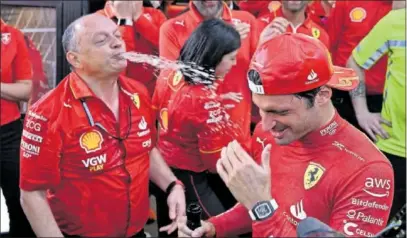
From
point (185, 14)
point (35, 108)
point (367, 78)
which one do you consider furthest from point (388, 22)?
point (35, 108)

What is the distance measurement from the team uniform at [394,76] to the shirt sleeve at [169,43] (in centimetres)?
102

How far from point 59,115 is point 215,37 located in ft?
3.17

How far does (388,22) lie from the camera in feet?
10.9

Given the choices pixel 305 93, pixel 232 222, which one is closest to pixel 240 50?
pixel 232 222

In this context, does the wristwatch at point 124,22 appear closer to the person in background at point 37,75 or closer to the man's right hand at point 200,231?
the person in background at point 37,75

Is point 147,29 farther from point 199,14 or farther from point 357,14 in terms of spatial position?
point 357,14

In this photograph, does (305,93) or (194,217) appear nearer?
(305,93)

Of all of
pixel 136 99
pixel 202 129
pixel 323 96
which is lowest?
pixel 202 129

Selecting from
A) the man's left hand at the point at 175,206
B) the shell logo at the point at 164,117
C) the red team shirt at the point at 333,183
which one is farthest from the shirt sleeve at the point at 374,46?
the red team shirt at the point at 333,183

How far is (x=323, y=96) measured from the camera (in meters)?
1.98

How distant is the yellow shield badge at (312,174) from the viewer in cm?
199

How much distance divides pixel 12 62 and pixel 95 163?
1249 mm

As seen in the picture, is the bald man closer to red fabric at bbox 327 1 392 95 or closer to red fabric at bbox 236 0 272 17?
red fabric at bbox 327 1 392 95

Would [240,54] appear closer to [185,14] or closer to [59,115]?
[185,14]
